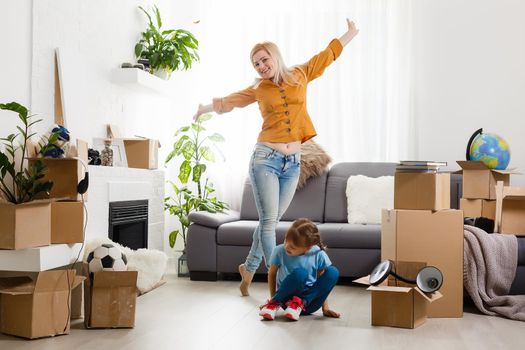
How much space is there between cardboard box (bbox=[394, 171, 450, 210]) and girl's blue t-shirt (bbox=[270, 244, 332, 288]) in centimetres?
50

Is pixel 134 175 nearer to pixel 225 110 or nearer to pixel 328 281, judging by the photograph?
pixel 225 110

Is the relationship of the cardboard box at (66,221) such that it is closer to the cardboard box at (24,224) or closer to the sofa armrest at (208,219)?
the cardboard box at (24,224)

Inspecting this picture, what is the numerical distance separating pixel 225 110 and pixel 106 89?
1137 mm

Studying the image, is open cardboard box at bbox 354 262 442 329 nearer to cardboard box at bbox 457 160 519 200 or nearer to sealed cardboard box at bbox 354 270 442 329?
sealed cardboard box at bbox 354 270 442 329

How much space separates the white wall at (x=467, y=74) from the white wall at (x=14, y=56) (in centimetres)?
326

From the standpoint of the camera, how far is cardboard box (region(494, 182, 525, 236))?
4.22m

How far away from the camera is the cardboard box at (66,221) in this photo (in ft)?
10.8

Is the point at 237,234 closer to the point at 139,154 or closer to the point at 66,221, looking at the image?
the point at 139,154

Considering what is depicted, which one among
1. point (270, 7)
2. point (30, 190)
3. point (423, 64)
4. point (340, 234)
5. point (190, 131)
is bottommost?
point (340, 234)

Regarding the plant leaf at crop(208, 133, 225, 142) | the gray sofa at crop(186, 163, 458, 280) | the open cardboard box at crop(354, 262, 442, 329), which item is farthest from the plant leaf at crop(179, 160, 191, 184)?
the open cardboard box at crop(354, 262, 442, 329)

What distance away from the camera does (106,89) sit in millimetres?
4910

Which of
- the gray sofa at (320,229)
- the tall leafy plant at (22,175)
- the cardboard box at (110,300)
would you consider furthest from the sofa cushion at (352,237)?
the tall leafy plant at (22,175)

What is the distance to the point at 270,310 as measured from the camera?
353cm

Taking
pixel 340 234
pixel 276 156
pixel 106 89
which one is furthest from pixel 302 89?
pixel 106 89
